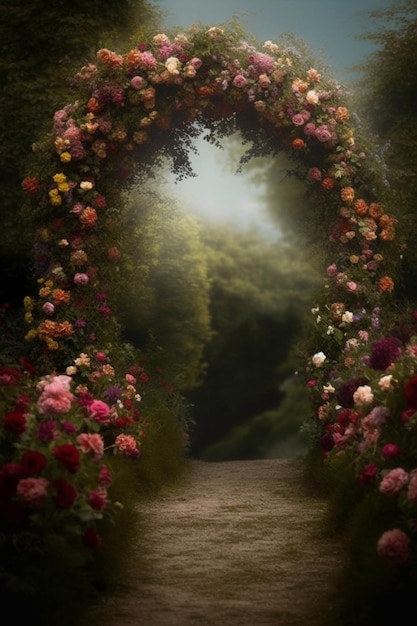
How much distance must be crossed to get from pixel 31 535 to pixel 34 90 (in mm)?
8619

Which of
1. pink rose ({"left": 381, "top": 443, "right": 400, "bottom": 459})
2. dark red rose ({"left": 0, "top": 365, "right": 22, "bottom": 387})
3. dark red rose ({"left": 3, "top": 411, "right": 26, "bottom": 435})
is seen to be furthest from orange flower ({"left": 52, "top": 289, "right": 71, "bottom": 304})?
pink rose ({"left": 381, "top": 443, "right": 400, "bottom": 459})

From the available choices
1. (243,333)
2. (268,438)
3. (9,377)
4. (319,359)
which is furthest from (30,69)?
(268,438)

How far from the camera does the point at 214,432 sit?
17.0 m

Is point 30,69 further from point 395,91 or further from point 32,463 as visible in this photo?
point 32,463

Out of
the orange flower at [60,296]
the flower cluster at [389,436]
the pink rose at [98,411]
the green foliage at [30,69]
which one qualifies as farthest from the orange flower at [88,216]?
the pink rose at [98,411]

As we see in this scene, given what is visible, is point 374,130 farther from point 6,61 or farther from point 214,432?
point 214,432

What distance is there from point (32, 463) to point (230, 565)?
1.51m

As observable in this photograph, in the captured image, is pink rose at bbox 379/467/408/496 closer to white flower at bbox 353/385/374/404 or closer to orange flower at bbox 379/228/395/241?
white flower at bbox 353/385/374/404

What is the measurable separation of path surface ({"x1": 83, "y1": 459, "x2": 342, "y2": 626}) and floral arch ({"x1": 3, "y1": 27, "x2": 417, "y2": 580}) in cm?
160

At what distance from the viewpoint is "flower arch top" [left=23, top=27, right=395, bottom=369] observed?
28.4ft

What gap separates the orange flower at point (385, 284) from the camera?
9.04 meters

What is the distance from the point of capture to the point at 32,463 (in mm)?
4102

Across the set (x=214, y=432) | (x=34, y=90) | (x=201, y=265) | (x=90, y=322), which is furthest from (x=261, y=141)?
(x=214, y=432)

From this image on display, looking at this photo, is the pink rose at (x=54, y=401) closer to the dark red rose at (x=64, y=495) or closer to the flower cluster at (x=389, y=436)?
the dark red rose at (x=64, y=495)
